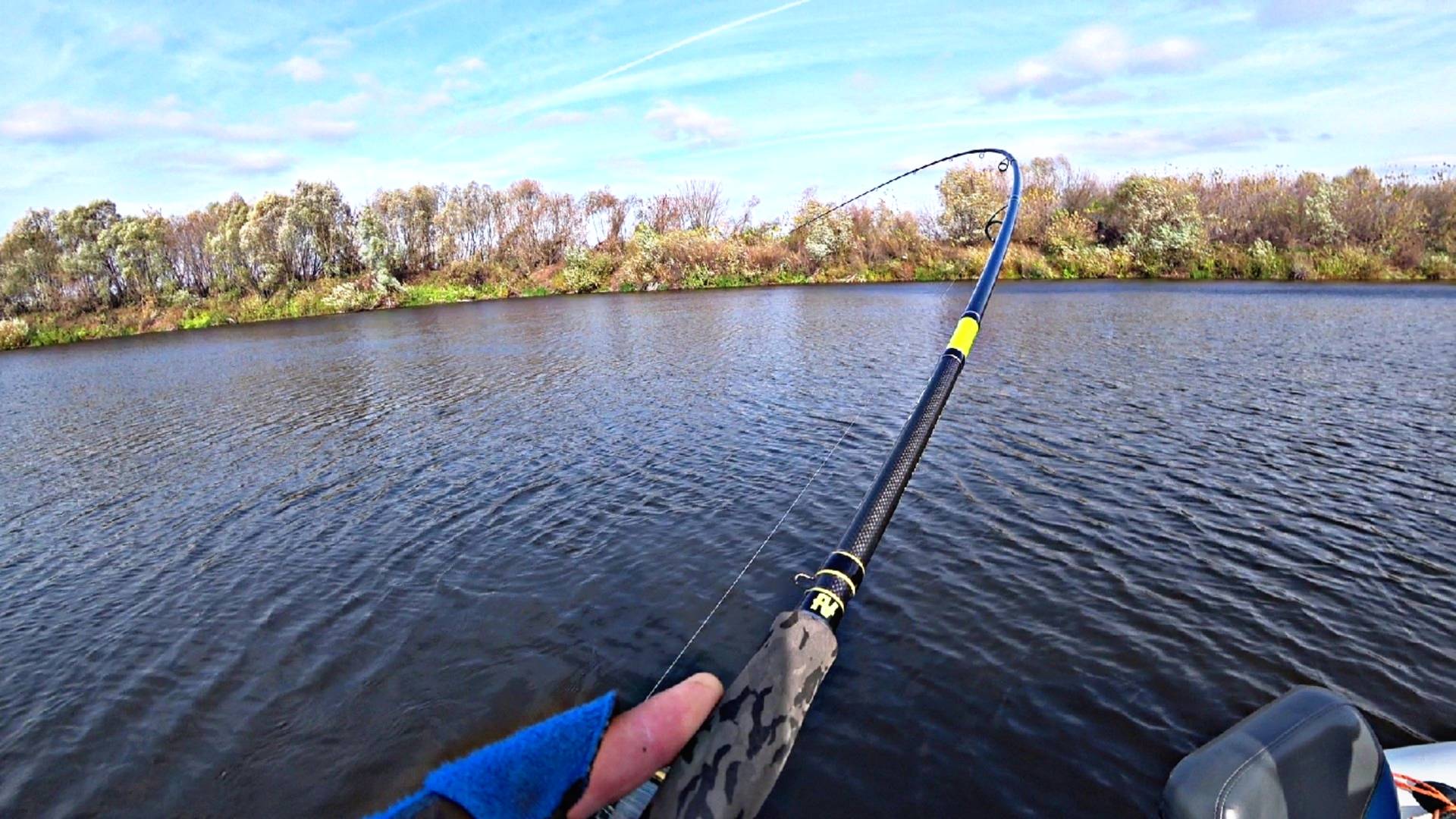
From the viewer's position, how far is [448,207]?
88.9 meters

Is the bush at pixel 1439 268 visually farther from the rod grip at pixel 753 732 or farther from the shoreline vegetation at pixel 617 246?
the rod grip at pixel 753 732

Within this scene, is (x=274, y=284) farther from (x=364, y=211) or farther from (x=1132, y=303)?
(x=1132, y=303)

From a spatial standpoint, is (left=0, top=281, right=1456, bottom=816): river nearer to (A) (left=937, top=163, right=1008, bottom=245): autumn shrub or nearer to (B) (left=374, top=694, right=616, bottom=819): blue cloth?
(B) (left=374, top=694, right=616, bottom=819): blue cloth

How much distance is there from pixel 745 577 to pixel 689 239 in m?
70.0

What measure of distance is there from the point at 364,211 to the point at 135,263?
2085cm

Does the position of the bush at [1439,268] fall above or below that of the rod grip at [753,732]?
above

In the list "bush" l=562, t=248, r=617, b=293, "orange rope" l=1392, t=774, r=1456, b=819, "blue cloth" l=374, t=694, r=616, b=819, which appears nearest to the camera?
"blue cloth" l=374, t=694, r=616, b=819

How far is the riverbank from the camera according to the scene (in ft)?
174

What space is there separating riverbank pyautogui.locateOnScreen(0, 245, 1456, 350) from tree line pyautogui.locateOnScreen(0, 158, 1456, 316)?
293 millimetres

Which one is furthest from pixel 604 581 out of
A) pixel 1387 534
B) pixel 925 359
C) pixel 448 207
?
pixel 448 207

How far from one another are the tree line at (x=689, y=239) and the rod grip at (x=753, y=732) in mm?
53317

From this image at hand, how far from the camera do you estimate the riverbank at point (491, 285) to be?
53125 millimetres

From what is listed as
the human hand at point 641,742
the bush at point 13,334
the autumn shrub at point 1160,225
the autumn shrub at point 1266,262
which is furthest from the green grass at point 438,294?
the human hand at point 641,742


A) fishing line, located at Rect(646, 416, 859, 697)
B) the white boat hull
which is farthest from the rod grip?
fishing line, located at Rect(646, 416, 859, 697)
